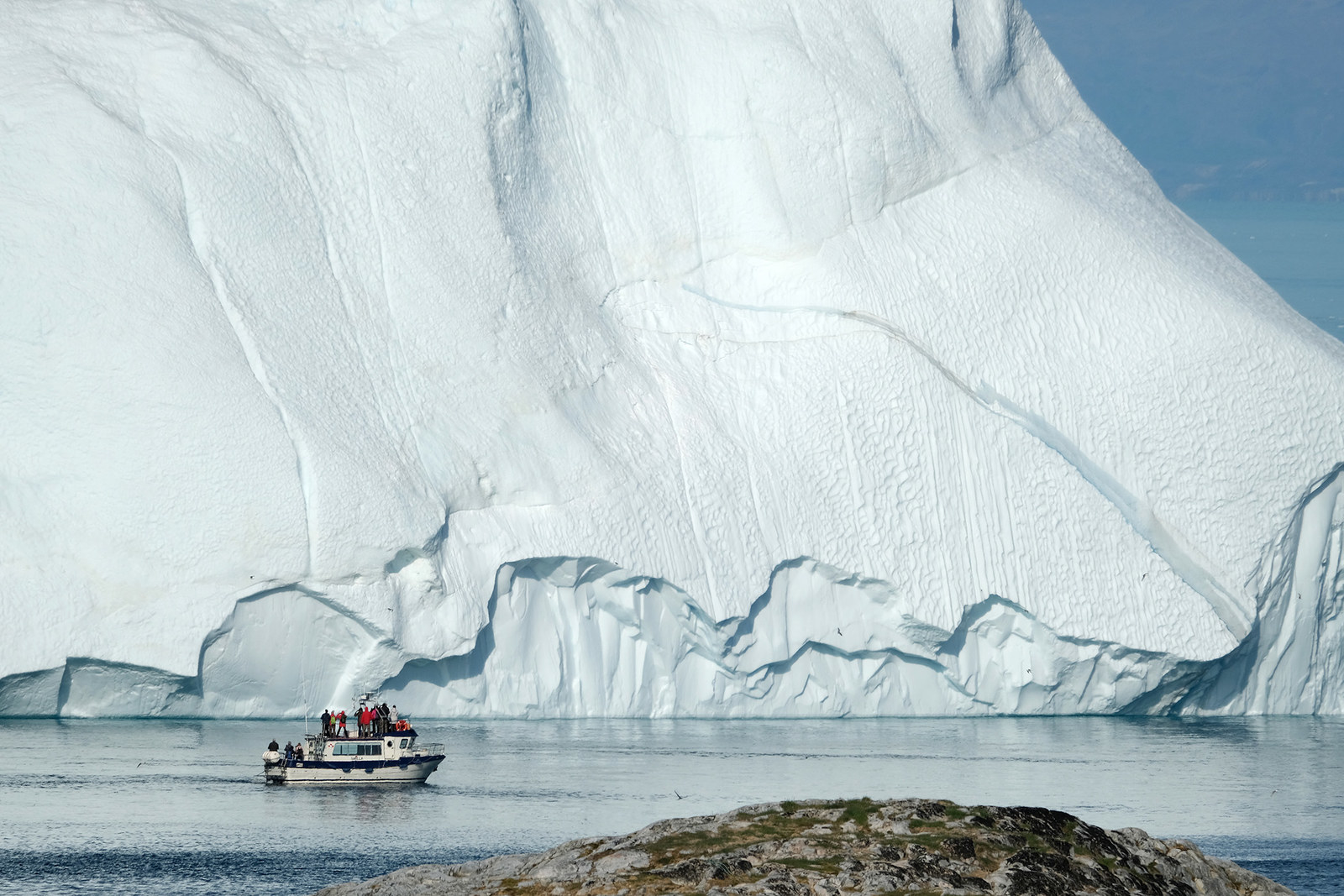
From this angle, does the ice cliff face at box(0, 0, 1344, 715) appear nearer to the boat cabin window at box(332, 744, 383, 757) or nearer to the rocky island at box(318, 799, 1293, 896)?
the boat cabin window at box(332, 744, 383, 757)

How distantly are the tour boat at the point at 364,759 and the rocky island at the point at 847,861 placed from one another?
961cm

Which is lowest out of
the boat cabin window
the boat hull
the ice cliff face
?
the boat hull

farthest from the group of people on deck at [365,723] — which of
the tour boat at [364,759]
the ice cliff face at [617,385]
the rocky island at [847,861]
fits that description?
the rocky island at [847,861]

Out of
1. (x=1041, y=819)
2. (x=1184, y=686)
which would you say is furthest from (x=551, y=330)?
(x=1041, y=819)

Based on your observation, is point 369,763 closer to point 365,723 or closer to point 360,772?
point 360,772

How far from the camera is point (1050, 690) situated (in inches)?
1174

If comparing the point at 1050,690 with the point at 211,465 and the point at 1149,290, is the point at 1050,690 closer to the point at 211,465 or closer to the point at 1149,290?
the point at 1149,290

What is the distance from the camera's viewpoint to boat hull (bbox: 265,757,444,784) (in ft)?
74.0

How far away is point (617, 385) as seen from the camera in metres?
30.7

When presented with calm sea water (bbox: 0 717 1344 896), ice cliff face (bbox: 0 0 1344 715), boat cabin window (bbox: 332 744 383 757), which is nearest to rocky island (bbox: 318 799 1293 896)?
A: calm sea water (bbox: 0 717 1344 896)

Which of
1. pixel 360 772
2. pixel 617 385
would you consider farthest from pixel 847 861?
pixel 617 385

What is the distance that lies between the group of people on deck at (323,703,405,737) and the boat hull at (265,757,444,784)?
0.55 meters

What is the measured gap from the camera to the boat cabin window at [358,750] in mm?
23484

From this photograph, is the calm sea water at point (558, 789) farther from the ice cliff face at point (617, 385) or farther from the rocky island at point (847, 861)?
the rocky island at point (847, 861)
